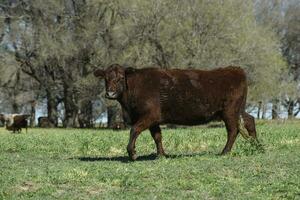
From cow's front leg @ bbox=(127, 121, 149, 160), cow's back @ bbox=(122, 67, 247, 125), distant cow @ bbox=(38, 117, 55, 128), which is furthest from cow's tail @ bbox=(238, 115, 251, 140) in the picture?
distant cow @ bbox=(38, 117, 55, 128)

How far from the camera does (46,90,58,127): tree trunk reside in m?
59.2

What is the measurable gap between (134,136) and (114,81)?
4.39 feet

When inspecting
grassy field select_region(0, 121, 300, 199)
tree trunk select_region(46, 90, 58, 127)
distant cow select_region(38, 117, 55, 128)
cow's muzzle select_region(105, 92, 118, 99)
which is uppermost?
cow's muzzle select_region(105, 92, 118, 99)

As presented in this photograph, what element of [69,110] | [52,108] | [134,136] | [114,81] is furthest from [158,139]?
[52,108]

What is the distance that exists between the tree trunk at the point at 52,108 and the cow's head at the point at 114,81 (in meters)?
45.5

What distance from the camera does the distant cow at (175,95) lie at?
1346 cm

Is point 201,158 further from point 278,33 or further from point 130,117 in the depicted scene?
point 278,33

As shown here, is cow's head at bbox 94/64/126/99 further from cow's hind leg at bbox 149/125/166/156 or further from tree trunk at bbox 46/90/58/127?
tree trunk at bbox 46/90/58/127

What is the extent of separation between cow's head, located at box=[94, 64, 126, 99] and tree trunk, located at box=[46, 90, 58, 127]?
45520 mm

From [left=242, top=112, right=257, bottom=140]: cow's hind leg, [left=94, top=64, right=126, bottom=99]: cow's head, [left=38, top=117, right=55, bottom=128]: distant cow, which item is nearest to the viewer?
[left=94, top=64, right=126, bottom=99]: cow's head

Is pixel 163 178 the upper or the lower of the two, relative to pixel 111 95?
lower

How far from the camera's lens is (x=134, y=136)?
516 inches

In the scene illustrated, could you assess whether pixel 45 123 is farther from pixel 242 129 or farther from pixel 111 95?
pixel 111 95

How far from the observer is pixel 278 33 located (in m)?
71.4
